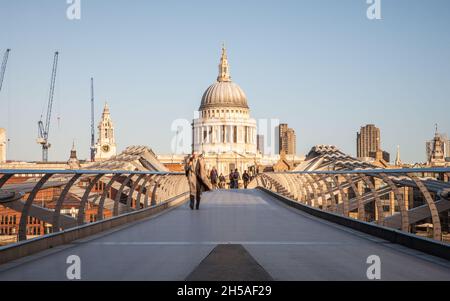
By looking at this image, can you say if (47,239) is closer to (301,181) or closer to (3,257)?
(3,257)

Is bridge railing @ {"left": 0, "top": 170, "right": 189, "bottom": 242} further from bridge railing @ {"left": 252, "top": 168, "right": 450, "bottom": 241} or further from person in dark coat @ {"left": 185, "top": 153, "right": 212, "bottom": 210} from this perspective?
bridge railing @ {"left": 252, "top": 168, "right": 450, "bottom": 241}

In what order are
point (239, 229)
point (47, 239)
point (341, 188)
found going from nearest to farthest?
1. point (47, 239)
2. point (239, 229)
3. point (341, 188)

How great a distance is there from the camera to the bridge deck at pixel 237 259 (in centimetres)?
816

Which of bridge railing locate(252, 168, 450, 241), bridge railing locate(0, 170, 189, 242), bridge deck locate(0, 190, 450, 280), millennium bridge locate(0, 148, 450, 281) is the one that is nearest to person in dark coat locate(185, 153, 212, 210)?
bridge railing locate(0, 170, 189, 242)

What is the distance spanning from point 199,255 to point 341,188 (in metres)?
7.31

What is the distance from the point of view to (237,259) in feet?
30.3

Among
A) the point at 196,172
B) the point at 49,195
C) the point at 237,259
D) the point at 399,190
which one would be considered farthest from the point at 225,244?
the point at 196,172

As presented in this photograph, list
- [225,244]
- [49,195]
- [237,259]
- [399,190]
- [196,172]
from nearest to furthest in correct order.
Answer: [237,259], [225,244], [399,190], [49,195], [196,172]

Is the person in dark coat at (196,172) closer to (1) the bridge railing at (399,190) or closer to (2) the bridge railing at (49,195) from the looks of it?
(2) the bridge railing at (49,195)

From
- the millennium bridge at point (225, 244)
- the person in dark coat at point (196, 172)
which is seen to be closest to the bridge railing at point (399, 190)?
the millennium bridge at point (225, 244)

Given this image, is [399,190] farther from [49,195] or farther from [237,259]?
[49,195]

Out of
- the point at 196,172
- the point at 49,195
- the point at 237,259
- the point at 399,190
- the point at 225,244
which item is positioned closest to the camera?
the point at 237,259
